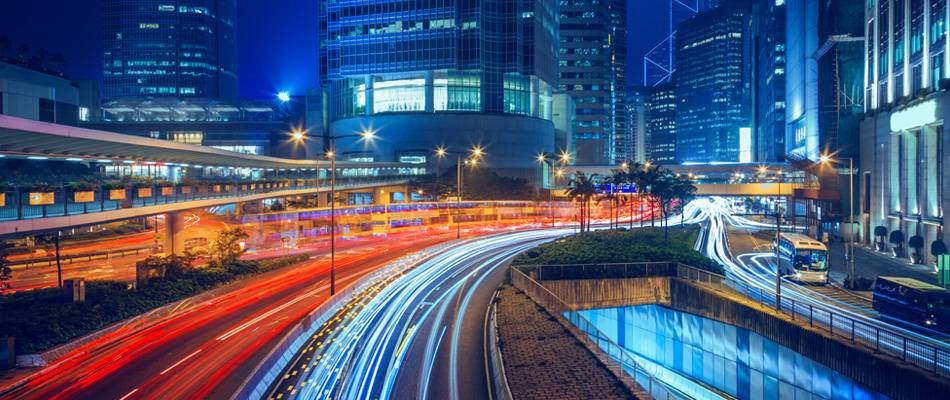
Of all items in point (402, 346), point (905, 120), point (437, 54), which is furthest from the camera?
point (437, 54)

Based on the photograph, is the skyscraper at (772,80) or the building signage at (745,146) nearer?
the skyscraper at (772,80)

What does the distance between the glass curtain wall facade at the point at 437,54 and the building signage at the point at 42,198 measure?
92965 millimetres

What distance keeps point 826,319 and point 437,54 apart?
9621cm

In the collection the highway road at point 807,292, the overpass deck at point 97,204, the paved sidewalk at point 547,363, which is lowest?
the paved sidewalk at point 547,363

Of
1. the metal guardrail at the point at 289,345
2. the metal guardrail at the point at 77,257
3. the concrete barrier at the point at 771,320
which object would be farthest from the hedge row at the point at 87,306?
the metal guardrail at the point at 77,257

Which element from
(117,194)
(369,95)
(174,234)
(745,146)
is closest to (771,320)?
(117,194)

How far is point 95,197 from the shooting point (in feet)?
84.8

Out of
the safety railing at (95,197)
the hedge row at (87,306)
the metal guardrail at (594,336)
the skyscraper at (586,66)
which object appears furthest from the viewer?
the skyscraper at (586,66)

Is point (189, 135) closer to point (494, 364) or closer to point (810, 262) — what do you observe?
point (810, 262)

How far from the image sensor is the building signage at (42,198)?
2191cm

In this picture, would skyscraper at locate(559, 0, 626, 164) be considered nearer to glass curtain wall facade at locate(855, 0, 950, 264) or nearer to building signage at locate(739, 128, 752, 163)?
building signage at locate(739, 128, 752, 163)

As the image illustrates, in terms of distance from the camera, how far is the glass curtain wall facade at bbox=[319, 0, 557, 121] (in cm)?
11212

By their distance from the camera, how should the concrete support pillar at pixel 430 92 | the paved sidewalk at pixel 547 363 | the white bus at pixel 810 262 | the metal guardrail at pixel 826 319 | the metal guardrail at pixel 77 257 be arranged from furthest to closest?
the concrete support pillar at pixel 430 92 → the metal guardrail at pixel 77 257 → the white bus at pixel 810 262 → the metal guardrail at pixel 826 319 → the paved sidewalk at pixel 547 363

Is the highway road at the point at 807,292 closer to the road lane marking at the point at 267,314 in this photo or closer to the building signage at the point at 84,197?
the road lane marking at the point at 267,314
